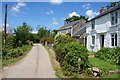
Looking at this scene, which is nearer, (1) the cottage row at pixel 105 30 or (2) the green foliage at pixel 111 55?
(2) the green foliage at pixel 111 55

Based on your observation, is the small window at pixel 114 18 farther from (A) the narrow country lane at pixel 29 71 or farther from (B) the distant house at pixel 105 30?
(A) the narrow country lane at pixel 29 71

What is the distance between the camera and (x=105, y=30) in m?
13.3

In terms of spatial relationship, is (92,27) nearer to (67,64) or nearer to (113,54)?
(113,54)

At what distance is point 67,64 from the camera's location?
6016mm

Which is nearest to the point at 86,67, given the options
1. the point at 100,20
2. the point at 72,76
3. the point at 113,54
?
the point at 72,76

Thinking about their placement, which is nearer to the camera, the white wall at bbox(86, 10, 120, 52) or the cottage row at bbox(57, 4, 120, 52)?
the cottage row at bbox(57, 4, 120, 52)

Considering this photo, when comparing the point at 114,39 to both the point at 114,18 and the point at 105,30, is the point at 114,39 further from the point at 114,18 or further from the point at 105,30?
the point at 114,18

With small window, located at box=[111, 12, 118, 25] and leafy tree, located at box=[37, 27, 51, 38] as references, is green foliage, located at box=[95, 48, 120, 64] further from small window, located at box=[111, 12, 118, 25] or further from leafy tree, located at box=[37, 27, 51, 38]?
leafy tree, located at box=[37, 27, 51, 38]

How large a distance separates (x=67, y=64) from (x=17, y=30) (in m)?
16.2

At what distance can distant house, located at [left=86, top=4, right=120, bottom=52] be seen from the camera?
11.5 m

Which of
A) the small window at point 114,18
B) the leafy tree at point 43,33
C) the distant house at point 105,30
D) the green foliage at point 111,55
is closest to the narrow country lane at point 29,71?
the green foliage at point 111,55

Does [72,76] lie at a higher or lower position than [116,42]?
lower

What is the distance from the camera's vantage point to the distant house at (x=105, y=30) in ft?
37.8

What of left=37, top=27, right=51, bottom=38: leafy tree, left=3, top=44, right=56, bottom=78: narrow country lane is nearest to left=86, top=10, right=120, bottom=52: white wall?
left=3, top=44, right=56, bottom=78: narrow country lane
